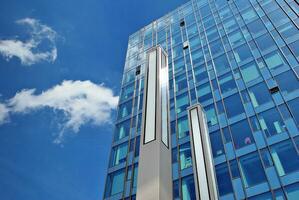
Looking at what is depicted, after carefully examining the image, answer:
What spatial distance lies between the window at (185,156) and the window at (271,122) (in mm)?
5171

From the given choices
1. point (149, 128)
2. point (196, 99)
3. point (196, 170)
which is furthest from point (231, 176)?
point (149, 128)

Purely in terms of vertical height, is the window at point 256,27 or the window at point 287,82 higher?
the window at point 256,27

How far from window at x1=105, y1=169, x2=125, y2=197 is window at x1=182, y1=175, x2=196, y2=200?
16.5ft

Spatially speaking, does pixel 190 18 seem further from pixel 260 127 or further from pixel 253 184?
pixel 253 184

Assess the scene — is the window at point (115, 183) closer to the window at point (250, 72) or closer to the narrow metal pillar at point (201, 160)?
the window at point (250, 72)

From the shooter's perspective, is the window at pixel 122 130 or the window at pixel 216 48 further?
the window at pixel 216 48

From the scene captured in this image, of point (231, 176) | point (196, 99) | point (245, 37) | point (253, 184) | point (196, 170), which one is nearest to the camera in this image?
point (196, 170)

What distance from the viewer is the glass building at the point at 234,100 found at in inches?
627

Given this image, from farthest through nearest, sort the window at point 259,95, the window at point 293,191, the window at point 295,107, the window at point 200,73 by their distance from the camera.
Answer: the window at point 200,73
the window at point 259,95
the window at point 295,107
the window at point 293,191

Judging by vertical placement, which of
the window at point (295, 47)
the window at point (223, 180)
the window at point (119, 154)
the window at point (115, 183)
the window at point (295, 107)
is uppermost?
the window at point (295, 47)

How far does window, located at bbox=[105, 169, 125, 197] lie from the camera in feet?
68.2

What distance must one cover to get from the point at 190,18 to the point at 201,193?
3327cm

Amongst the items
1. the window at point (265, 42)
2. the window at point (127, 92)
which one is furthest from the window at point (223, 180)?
the window at point (127, 92)

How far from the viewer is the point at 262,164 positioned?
1583cm
